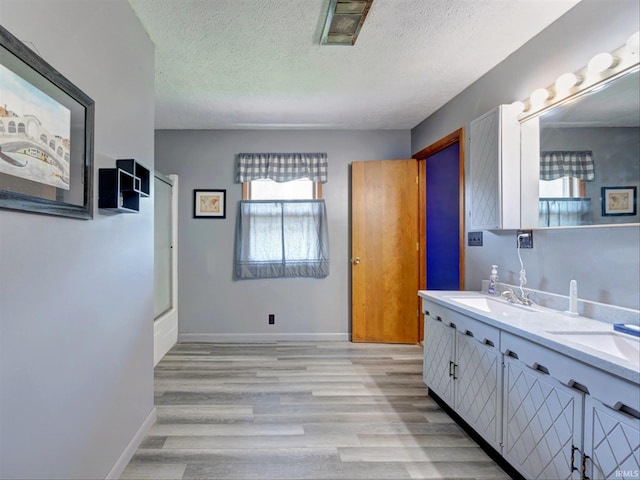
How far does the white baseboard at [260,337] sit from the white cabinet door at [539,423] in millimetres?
2339

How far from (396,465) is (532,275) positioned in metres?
1.41

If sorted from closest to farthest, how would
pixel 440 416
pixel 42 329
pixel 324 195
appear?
pixel 42 329 → pixel 440 416 → pixel 324 195

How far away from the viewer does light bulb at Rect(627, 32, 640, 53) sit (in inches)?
54.3

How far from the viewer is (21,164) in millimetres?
975

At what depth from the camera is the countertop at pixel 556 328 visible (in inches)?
42.1

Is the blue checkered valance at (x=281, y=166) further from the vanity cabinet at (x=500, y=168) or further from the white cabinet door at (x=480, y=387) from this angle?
the white cabinet door at (x=480, y=387)

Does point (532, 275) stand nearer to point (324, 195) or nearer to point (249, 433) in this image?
point (249, 433)

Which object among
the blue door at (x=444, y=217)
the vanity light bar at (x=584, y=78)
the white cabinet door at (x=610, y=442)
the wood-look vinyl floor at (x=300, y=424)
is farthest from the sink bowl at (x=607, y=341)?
the blue door at (x=444, y=217)

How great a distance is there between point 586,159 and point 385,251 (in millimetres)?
2188

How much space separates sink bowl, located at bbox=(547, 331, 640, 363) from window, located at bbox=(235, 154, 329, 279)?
2.60 meters

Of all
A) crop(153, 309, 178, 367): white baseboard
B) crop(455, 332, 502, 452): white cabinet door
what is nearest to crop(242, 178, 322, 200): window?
crop(153, 309, 178, 367): white baseboard

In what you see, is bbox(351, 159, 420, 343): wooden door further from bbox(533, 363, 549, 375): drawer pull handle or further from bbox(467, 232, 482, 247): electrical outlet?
bbox(533, 363, 549, 375): drawer pull handle

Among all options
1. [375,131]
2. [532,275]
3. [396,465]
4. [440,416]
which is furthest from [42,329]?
[375,131]

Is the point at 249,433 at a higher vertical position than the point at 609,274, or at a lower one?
lower
